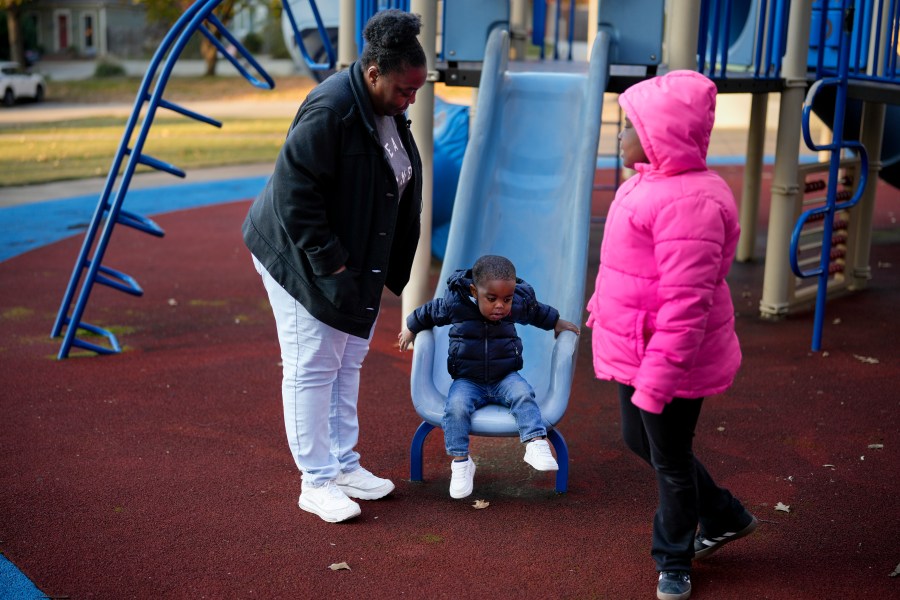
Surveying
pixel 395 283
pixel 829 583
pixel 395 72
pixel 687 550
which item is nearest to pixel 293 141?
pixel 395 72

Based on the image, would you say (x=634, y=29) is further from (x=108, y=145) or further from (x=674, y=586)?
(x=108, y=145)

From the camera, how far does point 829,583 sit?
3814mm

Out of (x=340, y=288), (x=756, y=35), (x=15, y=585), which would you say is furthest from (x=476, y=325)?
(x=756, y=35)

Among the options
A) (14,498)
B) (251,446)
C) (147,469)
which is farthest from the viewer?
(251,446)

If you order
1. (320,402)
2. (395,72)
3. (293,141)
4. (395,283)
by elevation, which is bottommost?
(320,402)

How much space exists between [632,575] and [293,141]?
6.84 ft

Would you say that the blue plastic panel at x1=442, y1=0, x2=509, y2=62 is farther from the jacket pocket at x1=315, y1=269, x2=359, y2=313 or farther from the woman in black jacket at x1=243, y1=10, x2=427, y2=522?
the jacket pocket at x1=315, y1=269, x2=359, y2=313

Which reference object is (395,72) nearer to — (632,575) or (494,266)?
(494,266)

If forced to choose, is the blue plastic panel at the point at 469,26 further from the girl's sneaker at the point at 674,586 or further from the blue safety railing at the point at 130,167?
the girl's sneaker at the point at 674,586

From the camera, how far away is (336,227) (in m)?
3.95

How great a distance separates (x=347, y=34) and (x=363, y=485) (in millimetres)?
3807

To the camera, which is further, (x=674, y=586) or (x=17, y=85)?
(x=17, y=85)

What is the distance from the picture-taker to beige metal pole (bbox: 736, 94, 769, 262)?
9453 millimetres

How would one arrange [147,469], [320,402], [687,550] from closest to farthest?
1. [687,550]
2. [320,402]
3. [147,469]
